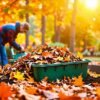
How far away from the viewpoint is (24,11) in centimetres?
2322

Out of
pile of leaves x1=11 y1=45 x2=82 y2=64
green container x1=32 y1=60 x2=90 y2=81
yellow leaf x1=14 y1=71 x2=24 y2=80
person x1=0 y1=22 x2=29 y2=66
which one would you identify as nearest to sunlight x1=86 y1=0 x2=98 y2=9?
person x1=0 y1=22 x2=29 y2=66

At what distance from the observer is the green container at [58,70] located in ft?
26.6

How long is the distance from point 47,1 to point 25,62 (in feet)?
49.7

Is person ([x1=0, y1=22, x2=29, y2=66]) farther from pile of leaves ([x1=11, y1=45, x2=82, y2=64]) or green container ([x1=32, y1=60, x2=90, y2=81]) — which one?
green container ([x1=32, y1=60, x2=90, y2=81])

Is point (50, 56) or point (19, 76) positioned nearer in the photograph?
point (19, 76)

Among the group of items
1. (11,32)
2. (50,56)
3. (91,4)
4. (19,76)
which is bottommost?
(19,76)

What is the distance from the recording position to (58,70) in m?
8.40

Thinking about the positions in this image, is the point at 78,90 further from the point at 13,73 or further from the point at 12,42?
the point at 12,42

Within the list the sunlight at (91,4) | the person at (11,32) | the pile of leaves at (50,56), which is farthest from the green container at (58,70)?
the sunlight at (91,4)

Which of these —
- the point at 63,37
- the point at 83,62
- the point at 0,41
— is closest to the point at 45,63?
the point at 83,62

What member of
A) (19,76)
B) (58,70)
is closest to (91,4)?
(58,70)

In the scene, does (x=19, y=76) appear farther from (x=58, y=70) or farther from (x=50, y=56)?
(x=50, y=56)

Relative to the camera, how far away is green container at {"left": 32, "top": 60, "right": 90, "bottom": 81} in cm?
812

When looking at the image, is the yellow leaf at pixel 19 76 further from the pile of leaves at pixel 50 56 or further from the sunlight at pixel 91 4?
the sunlight at pixel 91 4
